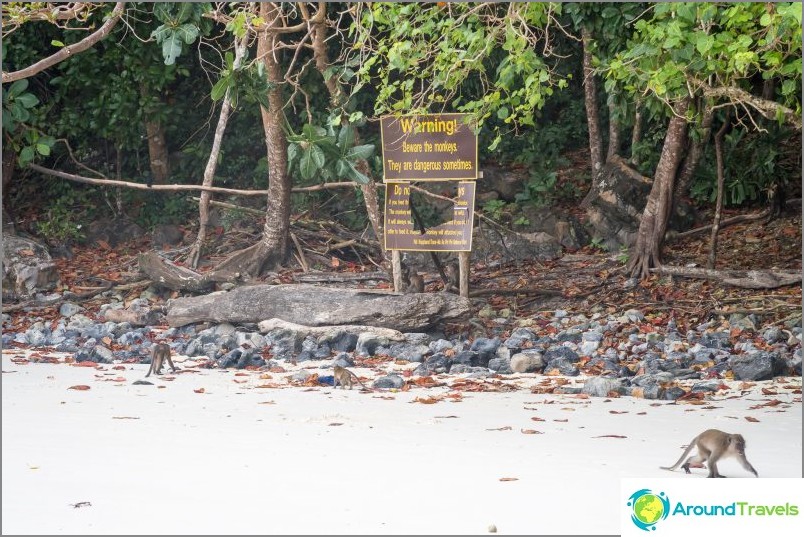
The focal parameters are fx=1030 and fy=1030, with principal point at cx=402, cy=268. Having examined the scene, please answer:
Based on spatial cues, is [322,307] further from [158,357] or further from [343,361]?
[158,357]

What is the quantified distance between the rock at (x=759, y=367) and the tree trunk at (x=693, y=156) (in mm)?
4471

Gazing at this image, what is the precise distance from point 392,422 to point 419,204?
30.4 ft

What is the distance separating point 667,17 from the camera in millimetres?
8719

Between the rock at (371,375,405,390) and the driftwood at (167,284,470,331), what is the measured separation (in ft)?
7.34

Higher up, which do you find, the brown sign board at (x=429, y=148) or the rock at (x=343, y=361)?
the brown sign board at (x=429, y=148)

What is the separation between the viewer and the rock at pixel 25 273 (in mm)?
13258

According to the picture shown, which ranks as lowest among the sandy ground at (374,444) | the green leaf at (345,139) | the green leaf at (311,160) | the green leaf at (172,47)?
the sandy ground at (374,444)

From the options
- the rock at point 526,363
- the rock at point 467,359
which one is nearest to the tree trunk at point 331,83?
the rock at point 467,359

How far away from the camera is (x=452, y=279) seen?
1245cm

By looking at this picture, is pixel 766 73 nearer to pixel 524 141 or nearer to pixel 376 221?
pixel 376 221

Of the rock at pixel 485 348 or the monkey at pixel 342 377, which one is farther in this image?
the rock at pixel 485 348

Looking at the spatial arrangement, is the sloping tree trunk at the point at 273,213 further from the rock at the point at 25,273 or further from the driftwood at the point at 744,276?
the driftwood at the point at 744,276

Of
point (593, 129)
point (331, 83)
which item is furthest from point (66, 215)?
point (593, 129)

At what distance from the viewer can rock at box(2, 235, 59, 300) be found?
1326cm
